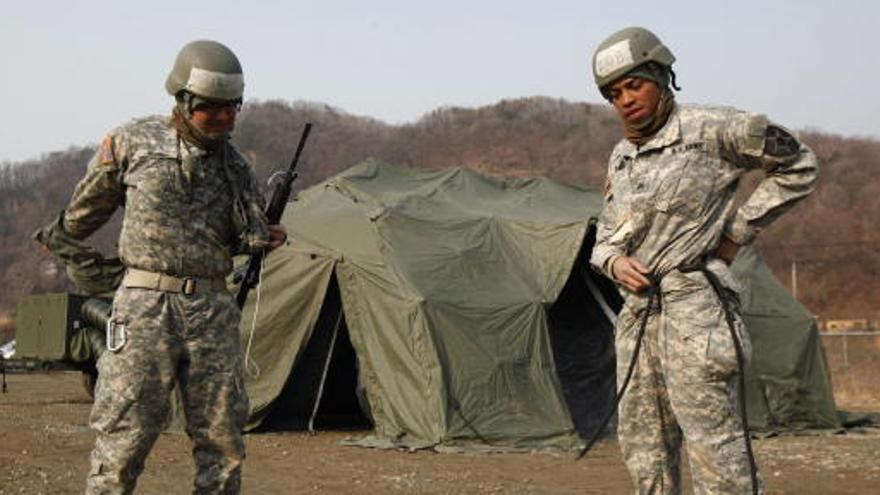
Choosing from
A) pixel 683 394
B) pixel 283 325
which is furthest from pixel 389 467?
pixel 683 394

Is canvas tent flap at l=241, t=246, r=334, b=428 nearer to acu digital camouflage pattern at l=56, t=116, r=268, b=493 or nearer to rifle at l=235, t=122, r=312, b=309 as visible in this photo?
rifle at l=235, t=122, r=312, b=309

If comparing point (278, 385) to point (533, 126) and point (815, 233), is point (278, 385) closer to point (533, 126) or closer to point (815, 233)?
point (815, 233)

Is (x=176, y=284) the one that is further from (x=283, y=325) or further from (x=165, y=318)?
(x=283, y=325)

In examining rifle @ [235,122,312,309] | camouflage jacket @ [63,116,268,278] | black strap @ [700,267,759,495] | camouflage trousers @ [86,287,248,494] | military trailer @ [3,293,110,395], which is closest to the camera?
black strap @ [700,267,759,495]

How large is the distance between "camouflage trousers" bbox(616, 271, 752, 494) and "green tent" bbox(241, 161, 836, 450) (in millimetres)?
5536

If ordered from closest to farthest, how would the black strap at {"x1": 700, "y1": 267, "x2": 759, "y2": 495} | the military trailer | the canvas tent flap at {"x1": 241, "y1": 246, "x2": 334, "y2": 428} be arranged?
the black strap at {"x1": 700, "y1": 267, "x2": 759, "y2": 495}
the canvas tent flap at {"x1": 241, "y1": 246, "x2": 334, "y2": 428}
the military trailer

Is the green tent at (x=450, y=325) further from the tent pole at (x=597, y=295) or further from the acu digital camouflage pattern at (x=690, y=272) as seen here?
the acu digital camouflage pattern at (x=690, y=272)

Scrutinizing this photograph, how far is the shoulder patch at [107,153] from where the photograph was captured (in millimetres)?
4398

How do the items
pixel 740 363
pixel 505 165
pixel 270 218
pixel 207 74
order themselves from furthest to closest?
pixel 505 165
pixel 270 218
pixel 207 74
pixel 740 363

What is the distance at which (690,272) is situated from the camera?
4098 millimetres

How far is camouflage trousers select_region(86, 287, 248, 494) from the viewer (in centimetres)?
423

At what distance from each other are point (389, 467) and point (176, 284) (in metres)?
4.59

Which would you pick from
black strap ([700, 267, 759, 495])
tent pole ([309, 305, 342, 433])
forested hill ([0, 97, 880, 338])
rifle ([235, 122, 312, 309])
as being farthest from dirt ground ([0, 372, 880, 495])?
forested hill ([0, 97, 880, 338])

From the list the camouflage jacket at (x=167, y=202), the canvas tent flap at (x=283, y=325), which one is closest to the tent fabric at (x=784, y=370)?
the canvas tent flap at (x=283, y=325)
